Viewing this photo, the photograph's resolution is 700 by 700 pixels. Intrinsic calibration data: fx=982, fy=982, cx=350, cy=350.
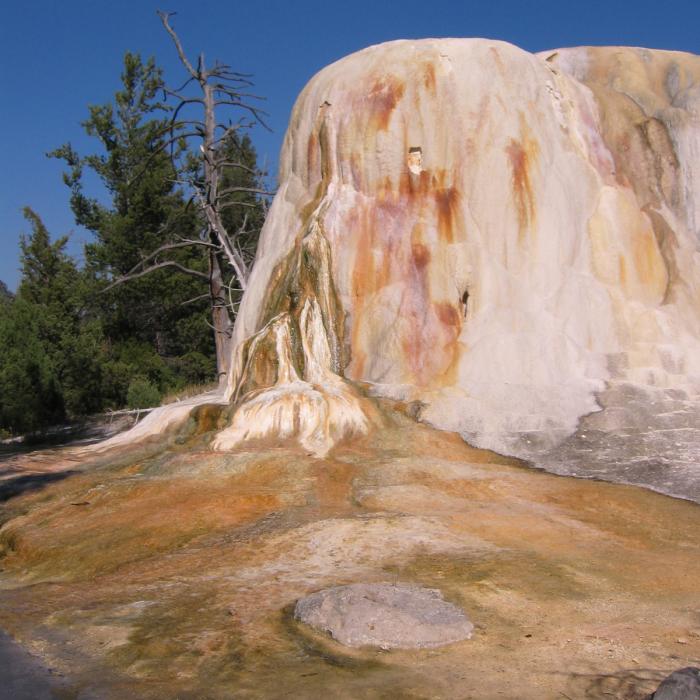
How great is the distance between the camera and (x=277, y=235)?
39.5 feet

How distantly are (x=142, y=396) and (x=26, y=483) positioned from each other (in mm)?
10838

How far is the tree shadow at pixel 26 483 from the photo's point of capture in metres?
8.72

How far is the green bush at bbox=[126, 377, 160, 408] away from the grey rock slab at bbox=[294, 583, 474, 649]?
14821mm

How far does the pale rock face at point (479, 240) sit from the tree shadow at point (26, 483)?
2028 millimetres

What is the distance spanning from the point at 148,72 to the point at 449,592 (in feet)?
73.5

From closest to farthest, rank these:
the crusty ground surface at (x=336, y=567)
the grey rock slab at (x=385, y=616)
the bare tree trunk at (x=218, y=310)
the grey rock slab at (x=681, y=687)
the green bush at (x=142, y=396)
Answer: the grey rock slab at (x=681, y=687) → the crusty ground surface at (x=336, y=567) → the grey rock slab at (x=385, y=616) → the bare tree trunk at (x=218, y=310) → the green bush at (x=142, y=396)

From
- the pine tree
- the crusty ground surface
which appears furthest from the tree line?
the crusty ground surface

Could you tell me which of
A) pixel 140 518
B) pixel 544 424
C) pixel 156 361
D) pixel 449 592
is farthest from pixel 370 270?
pixel 156 361

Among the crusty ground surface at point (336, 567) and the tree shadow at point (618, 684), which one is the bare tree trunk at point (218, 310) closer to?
the crusty ground surface at point (336, 567)

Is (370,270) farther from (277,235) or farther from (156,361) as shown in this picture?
(156,361)

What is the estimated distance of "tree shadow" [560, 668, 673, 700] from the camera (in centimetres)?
400

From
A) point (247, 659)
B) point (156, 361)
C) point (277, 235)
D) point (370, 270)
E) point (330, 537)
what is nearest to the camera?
point (247, 659)

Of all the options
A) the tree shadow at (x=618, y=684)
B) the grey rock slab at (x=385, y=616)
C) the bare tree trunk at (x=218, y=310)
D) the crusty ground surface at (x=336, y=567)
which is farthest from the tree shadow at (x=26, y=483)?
the bare tree trunk at (x=218, y=310)

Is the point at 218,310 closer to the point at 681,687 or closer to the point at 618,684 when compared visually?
the point at 618,684
